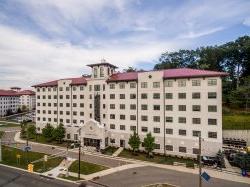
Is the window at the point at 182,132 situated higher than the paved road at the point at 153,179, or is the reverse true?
the window at the point at 182,132

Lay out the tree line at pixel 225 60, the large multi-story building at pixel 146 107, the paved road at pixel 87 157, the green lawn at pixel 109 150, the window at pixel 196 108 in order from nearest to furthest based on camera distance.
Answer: the paved road at pixel 87 157, the large multi-story building at pixel 146 107, the window at pixel 196 108, the green lawn at pixel 109 150, the tree line at pixel 225 60

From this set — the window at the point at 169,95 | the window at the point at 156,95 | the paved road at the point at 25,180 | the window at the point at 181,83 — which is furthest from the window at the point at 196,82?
the paved road at the point at 25,180

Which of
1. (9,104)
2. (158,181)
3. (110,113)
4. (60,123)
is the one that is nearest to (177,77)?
(110,113)

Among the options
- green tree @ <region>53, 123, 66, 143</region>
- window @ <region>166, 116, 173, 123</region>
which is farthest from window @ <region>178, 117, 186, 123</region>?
green tree @ <region>53, 123, 66, 143</region>

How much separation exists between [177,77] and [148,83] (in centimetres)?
728

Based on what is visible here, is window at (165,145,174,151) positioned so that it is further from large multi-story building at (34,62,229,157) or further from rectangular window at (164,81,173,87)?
rectangular window at (164,81,173,87)

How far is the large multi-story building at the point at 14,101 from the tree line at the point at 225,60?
91.5 m

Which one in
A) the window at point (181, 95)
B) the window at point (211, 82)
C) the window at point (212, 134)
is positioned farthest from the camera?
the window at point (181, 95)

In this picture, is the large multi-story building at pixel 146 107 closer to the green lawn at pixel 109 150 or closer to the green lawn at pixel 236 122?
the green lawn at pixel 109 150

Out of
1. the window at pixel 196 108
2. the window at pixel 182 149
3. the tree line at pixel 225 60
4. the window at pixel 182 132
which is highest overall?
the tree line at pixel 225 60

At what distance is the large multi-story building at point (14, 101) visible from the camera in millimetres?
137250

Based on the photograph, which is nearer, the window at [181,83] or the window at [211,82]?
the window at [211,82]

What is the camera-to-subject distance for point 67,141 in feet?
221

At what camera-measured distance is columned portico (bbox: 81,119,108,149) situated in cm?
5775
